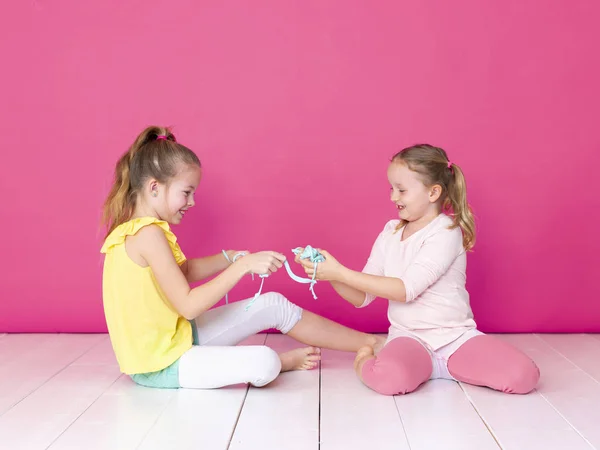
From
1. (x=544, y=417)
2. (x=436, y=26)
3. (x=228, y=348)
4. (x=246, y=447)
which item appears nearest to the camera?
(x=246, y=447)

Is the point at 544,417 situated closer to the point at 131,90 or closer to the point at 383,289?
the point at 383,289

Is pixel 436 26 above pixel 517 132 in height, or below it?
above

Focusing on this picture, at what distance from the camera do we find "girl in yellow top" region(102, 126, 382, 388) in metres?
1.85

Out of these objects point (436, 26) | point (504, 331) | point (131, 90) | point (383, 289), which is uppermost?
point (436, 26)

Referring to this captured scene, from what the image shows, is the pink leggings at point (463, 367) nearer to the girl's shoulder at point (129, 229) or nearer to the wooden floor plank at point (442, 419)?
the wooden floor plank at point (442, 419)

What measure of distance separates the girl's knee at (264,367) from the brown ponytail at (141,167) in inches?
20.4

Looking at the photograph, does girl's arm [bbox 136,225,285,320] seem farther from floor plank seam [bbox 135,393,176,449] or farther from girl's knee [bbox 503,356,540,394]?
girl's knee [bbox 503,356,540,394]

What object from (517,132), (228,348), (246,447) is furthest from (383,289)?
(517,132)

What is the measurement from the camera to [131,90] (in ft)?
7.80

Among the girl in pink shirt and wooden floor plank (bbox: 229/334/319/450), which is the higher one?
the girl in pink shirt

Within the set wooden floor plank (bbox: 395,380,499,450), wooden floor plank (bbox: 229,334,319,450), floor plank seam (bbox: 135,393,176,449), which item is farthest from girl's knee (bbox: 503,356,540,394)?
floor plank seam (bbox: 135,393,176,449)

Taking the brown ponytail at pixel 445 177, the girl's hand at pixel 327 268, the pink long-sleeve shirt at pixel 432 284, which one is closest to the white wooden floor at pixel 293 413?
the pink long-sleeve shirt at pixel 432 284

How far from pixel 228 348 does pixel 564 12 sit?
1.52m

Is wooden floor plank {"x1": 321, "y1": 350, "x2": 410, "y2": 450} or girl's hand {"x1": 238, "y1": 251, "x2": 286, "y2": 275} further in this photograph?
girl's hand {"x1": 238, "y1": 251, "x2": 286, "y2": 275}
